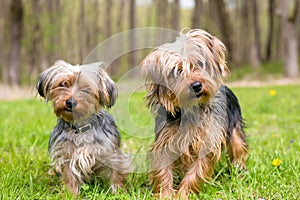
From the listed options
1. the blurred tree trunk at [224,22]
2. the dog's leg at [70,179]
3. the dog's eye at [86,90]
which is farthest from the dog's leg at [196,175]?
the blurred tree trunk at [224,22]

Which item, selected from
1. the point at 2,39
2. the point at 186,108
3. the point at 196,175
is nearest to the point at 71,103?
the point at 186,108

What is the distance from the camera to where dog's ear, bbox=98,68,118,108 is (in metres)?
4.22

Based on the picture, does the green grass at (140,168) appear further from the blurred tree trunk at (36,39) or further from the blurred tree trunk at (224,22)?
the blurred tree trunk at (224,22)

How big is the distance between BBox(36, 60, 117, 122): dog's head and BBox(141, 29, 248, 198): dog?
0.46 meters

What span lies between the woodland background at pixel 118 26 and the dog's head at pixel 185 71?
444 inches

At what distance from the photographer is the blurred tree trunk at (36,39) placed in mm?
21469

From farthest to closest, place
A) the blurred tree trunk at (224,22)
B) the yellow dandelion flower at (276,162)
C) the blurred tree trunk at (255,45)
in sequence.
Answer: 1. the blurred tree trunk at (255,45)
2. the blurred tree trunk at (224,22)
3. the yellow dandelion flower at (276,162)

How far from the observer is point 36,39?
71.9 feet

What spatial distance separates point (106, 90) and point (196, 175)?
1.09 m

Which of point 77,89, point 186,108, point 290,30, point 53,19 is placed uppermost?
point 77,89

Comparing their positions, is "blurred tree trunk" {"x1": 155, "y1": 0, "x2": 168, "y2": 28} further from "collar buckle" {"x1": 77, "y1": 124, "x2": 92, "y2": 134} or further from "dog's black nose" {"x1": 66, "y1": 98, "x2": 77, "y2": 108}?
"dog's black nose" {"x1": 66, "y1": 98, "x2": 77, "y2": 108}

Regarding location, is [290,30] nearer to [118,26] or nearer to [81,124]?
[81,124]

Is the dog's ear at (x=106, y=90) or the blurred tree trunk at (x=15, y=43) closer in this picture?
the dog's ear at (x=106, y=90)

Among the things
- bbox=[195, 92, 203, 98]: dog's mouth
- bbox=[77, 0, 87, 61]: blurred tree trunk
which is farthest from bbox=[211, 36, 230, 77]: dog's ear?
bbox=[77, 0, 87, 61]: blurred tree trunk
